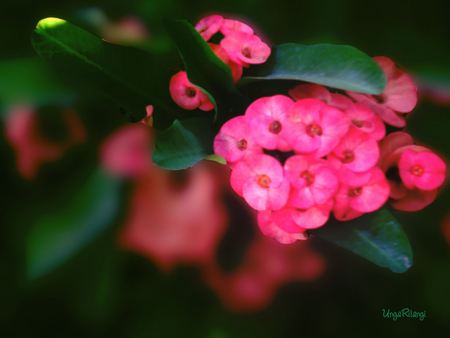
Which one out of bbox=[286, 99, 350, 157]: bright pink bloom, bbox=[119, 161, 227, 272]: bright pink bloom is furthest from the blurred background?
bbox=[286, 99, 350, 157]: bright pink bloom

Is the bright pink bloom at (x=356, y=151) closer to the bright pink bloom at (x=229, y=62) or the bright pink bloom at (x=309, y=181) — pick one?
the bright pink bloom at (x=309, y=181)

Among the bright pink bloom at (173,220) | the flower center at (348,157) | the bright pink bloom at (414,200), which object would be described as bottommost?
the bright pink bloom at (173,220)

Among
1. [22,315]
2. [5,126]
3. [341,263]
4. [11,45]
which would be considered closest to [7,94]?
[5,126]

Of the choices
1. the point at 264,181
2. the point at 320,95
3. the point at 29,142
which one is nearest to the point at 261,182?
the point at 264,181

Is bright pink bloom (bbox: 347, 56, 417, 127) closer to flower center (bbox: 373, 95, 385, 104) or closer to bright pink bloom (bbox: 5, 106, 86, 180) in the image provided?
flower center (bbox: 373, 95, 385, 104)

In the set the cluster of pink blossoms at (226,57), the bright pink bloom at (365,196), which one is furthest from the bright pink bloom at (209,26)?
the bright pink bloom at (365,196)

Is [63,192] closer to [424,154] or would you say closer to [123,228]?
[123,228]

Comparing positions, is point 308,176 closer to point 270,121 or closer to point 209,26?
point 270,121
